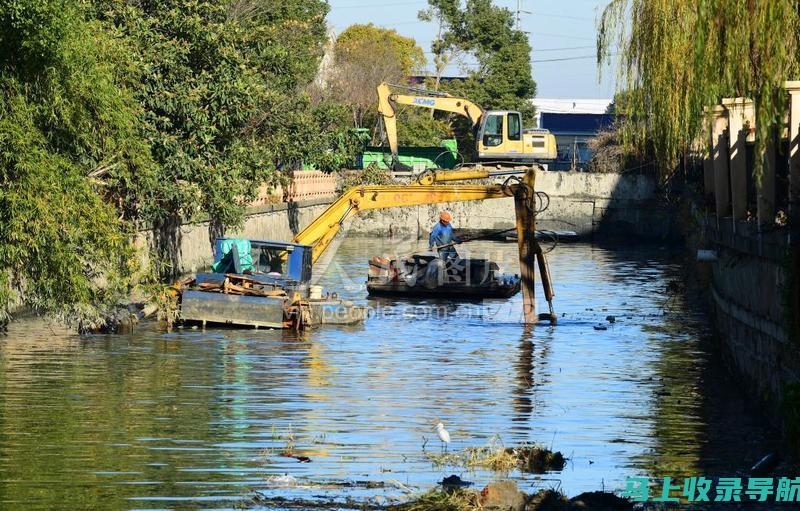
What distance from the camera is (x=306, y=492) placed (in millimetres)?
11898

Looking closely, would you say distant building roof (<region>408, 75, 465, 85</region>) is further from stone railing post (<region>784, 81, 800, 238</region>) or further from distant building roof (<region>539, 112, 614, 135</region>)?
stone railing post (<region>784, 81, 800, 238</region>)

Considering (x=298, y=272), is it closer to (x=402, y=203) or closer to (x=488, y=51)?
(x=402, y=203)

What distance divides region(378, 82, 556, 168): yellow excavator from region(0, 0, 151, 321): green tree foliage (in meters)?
42.9

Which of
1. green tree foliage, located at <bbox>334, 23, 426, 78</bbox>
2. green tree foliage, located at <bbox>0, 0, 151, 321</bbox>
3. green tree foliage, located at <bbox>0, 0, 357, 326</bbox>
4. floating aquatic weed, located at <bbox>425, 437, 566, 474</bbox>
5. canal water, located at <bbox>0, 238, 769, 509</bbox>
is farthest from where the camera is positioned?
green tree foliage, located at <bbox>334, 23, 426, 78</bbox>

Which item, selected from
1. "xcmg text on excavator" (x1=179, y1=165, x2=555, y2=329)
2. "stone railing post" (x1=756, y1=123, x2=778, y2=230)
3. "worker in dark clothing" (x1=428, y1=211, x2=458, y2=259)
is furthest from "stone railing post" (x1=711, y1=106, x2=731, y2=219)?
"worker in dark clothing" (x1=428, y1=211, x2=458, y2=259)

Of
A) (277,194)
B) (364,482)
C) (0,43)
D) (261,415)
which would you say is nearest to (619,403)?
(261,415)

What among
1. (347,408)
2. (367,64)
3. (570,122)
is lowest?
(347,408)

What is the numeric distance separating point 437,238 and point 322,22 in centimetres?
5076

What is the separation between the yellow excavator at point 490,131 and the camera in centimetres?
6412

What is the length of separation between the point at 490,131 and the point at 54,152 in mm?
46616

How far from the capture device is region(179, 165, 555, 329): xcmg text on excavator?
24969 mm

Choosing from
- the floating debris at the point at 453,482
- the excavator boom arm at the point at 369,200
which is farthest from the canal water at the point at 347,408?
the excavator boom arm at the point at 369,200

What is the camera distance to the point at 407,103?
64375mm

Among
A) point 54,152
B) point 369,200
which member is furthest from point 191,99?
point 54,152
